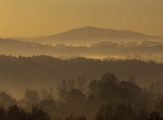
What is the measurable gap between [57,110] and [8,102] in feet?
103

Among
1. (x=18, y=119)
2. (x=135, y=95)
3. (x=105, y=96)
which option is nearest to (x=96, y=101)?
(x=105, y=96)

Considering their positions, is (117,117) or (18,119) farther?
(117,117)

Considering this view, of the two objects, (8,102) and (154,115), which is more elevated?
(154,115)

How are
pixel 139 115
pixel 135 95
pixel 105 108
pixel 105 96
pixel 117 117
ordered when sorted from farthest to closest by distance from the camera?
1. pixel 135 95
2. pixel 105 96
3. pixel 105 108
4. pixel 139 115
5. pixel 117 117

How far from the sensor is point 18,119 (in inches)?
2805

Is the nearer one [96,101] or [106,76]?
[96,101]

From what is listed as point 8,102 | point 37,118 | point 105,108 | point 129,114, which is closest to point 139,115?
point 129,114

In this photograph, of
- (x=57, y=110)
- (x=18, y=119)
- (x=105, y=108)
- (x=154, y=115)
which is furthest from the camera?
(x=57, y=110)

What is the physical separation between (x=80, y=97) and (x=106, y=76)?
15.7m

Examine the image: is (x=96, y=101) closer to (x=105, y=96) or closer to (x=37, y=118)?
(x=105, y=96)

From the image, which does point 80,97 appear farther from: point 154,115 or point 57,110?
point 154,115

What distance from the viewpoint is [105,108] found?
93.5 meters

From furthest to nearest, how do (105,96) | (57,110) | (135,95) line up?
(135,95) < (105,96) < (57,110)

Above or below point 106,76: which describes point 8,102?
below
